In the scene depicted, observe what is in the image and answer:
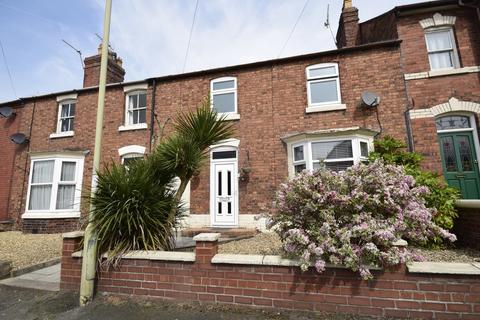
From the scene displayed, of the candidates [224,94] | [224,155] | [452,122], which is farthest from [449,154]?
[224,94]

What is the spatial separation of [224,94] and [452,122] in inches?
293

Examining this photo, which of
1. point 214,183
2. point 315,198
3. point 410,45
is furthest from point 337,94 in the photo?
point 315,198

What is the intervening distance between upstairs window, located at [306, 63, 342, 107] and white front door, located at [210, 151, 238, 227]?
139 inches

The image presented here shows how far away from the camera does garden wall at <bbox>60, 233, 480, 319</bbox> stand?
2746mm

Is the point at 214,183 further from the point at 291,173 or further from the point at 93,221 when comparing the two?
the point at 93,221

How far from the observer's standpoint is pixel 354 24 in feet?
34.0

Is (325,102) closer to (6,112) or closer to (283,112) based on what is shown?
(283,112)

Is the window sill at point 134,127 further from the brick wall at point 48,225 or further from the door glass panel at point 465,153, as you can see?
the door glass panel at point 465,153

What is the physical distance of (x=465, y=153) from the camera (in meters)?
7.62

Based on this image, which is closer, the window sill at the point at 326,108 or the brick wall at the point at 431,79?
the brick wall at the point at 431,79

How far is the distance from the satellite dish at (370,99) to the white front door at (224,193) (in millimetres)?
4595

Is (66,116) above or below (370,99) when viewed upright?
above

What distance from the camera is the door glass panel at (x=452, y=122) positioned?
7742 millimetres

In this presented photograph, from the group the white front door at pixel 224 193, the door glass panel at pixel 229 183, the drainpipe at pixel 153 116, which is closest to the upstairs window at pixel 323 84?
the white front door at pixel 224 193
